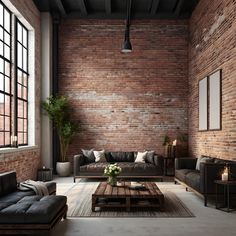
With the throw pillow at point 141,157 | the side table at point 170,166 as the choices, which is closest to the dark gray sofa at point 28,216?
the throw pillow at point 141,157

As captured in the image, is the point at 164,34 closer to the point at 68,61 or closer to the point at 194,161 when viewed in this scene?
the point at 68,61

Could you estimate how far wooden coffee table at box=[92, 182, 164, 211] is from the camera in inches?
235

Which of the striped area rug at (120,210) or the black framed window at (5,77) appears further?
the black framed window at (5,77)

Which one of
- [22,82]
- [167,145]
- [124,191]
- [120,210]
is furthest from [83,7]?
[120,210]

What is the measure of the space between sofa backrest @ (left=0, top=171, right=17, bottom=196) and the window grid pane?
3.15 m

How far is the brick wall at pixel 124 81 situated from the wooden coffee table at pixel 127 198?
477 centimetres

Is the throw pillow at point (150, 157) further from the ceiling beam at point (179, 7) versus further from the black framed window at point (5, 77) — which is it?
the ceiling beam at point (179, 7)

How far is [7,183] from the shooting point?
18.1 ft

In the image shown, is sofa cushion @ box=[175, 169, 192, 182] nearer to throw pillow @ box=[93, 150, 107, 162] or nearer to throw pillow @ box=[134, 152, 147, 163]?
throw pillow @ box=[134, 152, 147, 163]

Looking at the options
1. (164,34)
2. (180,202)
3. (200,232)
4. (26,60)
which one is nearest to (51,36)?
(26,60)

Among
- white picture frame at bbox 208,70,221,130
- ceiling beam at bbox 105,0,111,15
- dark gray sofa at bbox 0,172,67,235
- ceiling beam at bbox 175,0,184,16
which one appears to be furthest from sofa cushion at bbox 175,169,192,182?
ceiling beam at bbox 105,0,111,15

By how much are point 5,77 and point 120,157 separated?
13.8 feet

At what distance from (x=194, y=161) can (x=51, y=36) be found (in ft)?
19.2

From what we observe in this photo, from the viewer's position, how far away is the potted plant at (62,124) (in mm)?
10414
